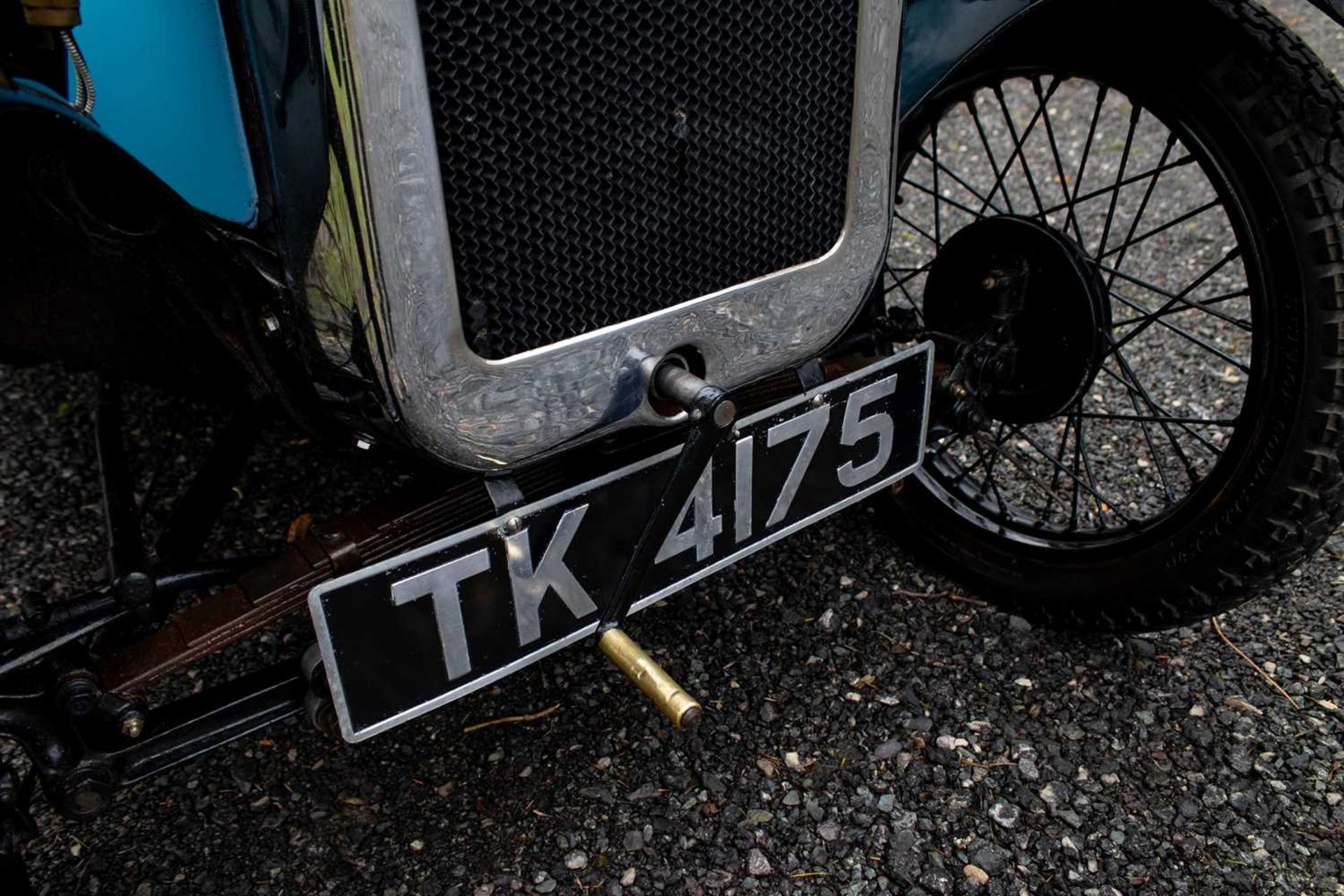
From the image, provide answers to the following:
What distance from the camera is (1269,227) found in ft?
5.38

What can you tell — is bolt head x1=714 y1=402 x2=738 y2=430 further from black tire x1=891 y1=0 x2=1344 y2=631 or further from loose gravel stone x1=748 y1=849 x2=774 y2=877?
black tire x1=891 y1=0 x2=1344 y2=631

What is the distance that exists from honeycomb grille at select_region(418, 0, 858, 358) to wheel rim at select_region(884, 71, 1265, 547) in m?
0.56

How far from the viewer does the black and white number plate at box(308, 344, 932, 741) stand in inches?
50.3

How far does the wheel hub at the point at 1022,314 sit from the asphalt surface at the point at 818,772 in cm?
46

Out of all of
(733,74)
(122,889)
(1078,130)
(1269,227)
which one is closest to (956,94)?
(1269,227)

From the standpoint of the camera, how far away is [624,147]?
4.11 feet

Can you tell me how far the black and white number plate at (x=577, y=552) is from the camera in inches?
50.3

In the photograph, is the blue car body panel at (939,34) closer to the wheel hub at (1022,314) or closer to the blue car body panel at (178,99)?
the wheel hub at (1022,314)

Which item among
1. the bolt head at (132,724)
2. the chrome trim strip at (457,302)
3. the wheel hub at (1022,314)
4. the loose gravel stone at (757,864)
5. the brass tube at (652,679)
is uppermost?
the chrome trim strip at (457,302)

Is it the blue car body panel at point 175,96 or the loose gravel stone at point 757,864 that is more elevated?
the blue car body panel at point 175,96

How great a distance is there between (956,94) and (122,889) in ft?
6.08

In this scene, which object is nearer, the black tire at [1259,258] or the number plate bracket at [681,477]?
the number plate bracket at [681,477]

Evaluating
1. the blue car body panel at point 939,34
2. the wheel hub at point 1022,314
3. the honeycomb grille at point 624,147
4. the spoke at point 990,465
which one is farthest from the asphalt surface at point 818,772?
the blue car body panel at point 939,34

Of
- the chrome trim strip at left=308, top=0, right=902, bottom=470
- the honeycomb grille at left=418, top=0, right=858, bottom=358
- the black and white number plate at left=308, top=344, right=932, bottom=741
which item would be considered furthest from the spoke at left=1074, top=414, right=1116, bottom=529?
the honeycomb grille at left=418, top=0, right=858, bottom=358
